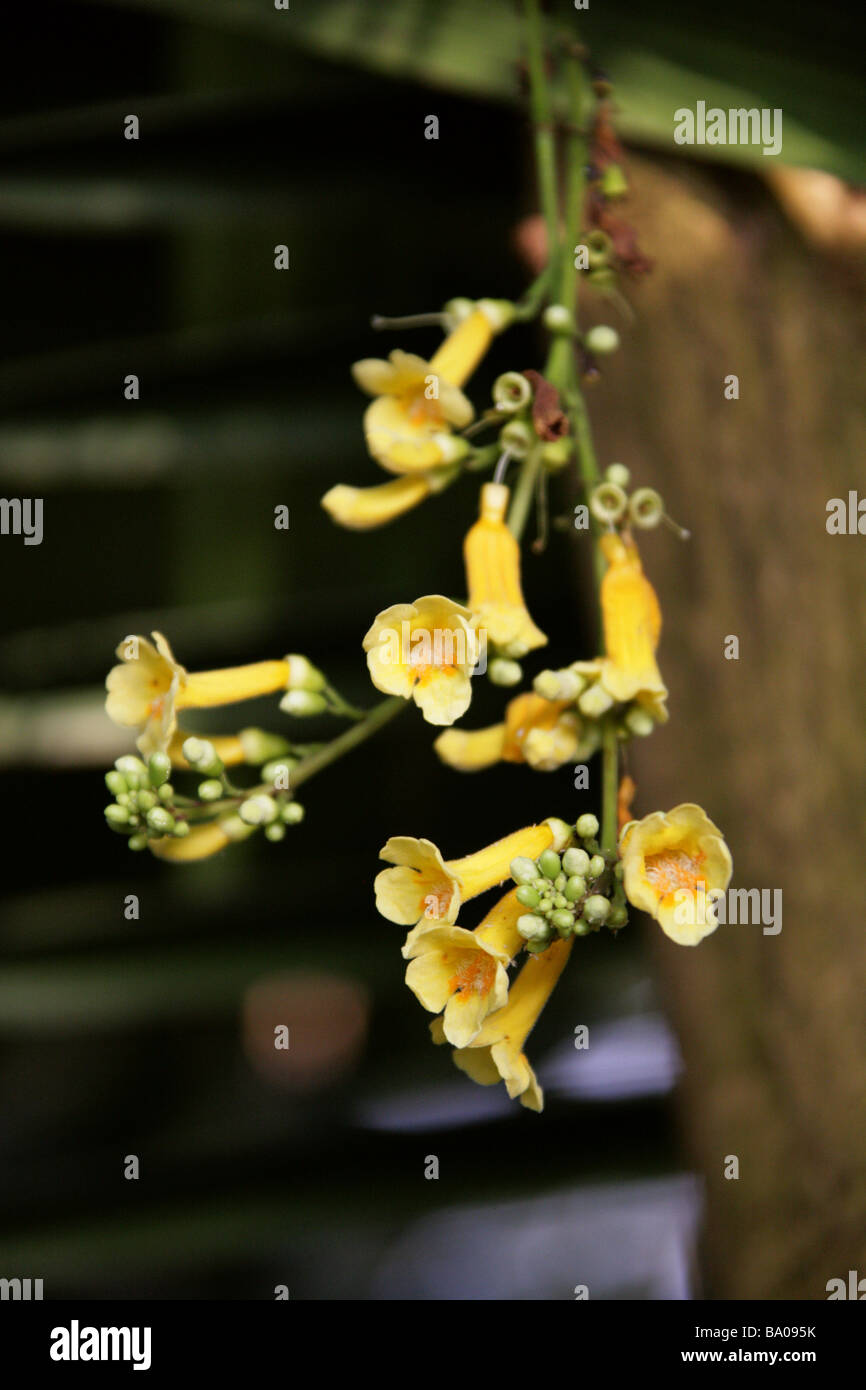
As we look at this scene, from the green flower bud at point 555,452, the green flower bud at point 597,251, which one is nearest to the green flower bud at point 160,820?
the green flower bud at point 555,452

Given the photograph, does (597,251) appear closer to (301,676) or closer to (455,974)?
(301,676)

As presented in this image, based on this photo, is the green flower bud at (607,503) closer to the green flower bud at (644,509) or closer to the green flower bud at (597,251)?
the green flower bud at (644,509)

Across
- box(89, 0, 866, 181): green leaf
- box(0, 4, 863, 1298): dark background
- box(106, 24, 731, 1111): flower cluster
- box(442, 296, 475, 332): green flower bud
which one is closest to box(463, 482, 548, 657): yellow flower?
box(106, 24, 731, 1111): flower cluster

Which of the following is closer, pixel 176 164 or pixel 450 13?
pixel 450 13

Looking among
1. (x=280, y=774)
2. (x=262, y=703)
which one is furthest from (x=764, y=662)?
(x=262, y=703)

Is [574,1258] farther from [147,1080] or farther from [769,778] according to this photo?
[769,778]

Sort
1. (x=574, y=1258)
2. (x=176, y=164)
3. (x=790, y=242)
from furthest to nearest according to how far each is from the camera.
Answer: (x=574, y=1258) < (x=176, y=164) < (x=790, y=242)

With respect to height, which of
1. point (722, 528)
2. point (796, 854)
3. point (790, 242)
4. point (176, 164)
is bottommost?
point (796, 854)

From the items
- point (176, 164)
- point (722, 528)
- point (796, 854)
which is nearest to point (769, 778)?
point (796, 854)
